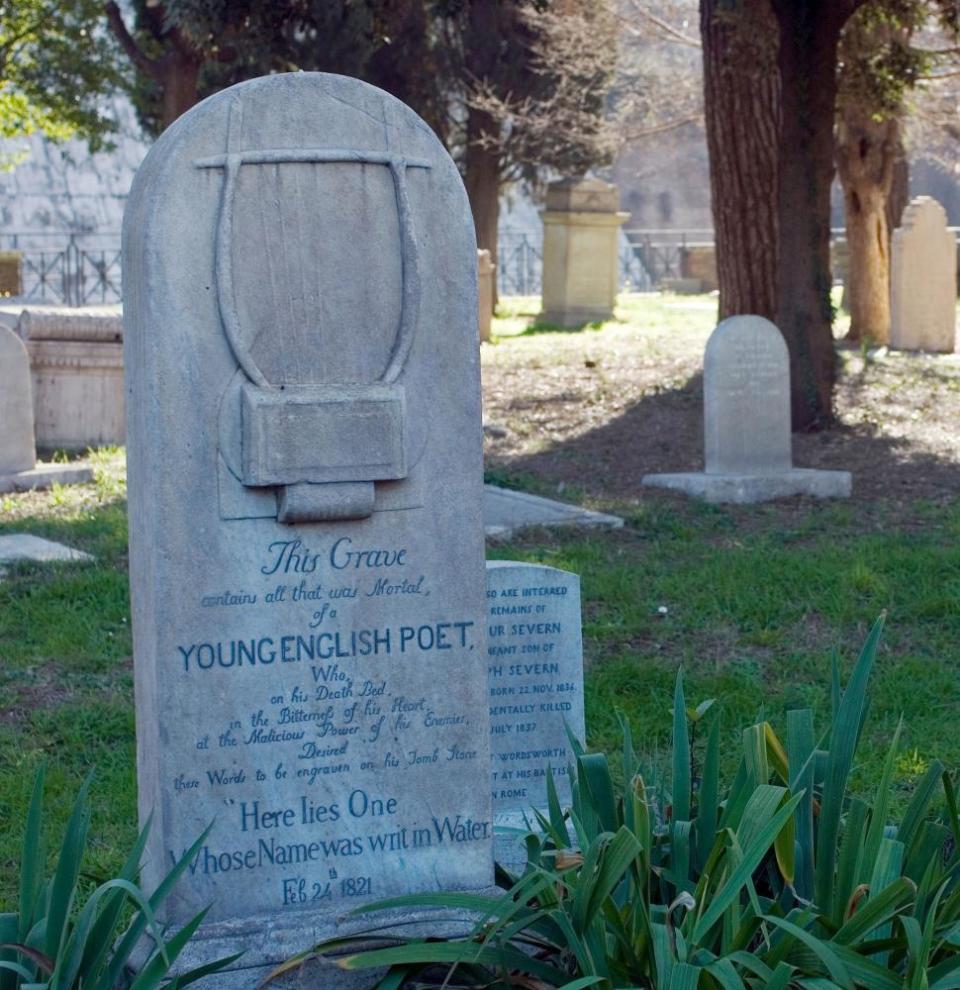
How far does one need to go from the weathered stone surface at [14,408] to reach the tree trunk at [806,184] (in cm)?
569

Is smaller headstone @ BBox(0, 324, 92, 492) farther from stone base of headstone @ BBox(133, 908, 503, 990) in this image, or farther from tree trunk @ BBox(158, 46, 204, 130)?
tree trunk @ BBox(158, 46, 204, 130)

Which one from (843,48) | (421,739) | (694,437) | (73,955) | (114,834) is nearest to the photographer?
(73,955)

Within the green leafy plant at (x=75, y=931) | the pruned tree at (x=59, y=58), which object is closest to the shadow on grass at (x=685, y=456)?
the green leafy plant at (x=75, y=931)

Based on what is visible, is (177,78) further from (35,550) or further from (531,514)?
(35,550)

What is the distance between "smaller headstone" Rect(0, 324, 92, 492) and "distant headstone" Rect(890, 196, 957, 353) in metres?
11.0

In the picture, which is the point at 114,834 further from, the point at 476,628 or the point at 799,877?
the point at 799,877

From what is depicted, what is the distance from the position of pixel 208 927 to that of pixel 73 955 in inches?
17.5

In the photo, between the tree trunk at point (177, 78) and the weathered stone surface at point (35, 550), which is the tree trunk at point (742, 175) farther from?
the tree trunk at point (177, 78)

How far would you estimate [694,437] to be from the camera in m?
12.8

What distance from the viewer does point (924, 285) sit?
18.4 metres

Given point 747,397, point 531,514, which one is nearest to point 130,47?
point 747,397

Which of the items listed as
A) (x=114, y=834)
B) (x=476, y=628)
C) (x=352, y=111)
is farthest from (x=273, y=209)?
(x=114, y=834)

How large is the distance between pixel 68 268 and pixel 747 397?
2873 centimetres

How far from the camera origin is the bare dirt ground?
A: 11328 mm
